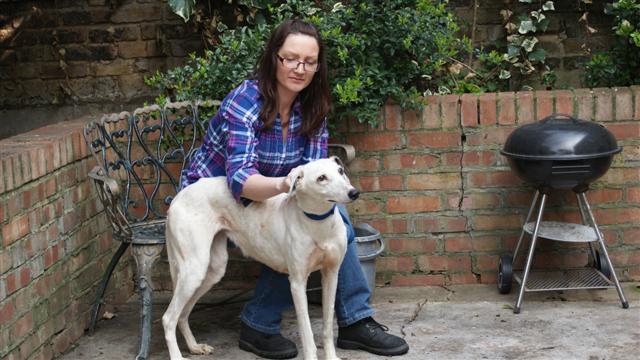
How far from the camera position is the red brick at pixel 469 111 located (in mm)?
5012

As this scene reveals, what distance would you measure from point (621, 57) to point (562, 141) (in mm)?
1166

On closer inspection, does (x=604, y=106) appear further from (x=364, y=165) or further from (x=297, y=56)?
(x=297, y=56)

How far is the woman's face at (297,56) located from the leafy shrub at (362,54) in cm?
78

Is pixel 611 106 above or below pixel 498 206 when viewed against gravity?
above

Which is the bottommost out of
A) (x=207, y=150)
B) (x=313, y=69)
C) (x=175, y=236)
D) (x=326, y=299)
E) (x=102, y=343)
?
(x=102, y=343)

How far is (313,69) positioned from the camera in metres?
3.95

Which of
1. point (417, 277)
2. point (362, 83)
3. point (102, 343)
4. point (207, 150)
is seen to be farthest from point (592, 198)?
point (102, 343)

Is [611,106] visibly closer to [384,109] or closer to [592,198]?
[592,198]

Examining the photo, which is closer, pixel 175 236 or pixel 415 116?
pixel 175 236

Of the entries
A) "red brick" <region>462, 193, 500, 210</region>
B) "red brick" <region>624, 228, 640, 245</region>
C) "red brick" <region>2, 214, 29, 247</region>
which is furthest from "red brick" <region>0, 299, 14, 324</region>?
"red brick" <region>624, 228, 640, 245</region>

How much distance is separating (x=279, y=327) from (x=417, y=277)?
1138mm

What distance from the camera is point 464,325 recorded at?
4520 mm

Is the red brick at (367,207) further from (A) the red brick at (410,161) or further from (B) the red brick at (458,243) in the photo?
(B) the red brick at (458,243)

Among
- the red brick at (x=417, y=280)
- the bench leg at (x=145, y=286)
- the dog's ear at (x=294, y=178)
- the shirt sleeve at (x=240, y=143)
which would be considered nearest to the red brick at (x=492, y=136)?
the red brick at (x=417, y=280)
